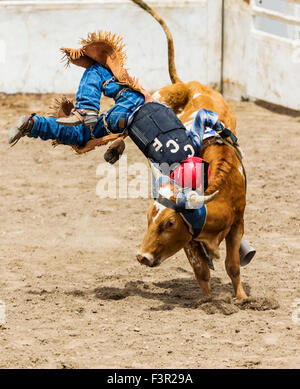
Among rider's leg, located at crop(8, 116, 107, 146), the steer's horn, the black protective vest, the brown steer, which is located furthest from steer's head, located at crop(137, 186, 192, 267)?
rider's leg, located at crop(8, 116, 107, 146)

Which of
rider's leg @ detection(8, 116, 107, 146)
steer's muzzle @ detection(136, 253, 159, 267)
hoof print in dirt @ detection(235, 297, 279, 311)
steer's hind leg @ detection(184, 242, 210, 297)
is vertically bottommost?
hoof print in dirt @ detection(235, 297, 279, 311)

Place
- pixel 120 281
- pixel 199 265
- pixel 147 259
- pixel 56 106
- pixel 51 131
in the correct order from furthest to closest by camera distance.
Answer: pixel 120 281
pixel 56 106
pixel 199 265
pixel 51 131
pixel 147 259

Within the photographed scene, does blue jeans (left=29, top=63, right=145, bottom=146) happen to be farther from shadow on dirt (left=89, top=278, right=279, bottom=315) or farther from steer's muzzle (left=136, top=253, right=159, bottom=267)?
shadow on dirt (left=89, top=278, right=279, bottom=315)

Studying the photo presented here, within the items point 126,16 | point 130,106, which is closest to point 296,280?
point 130,106

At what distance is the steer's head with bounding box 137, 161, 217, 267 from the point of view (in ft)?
21.3

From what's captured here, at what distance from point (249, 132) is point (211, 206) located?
588 cm

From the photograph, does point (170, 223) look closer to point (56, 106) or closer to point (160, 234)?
point (160, 234)

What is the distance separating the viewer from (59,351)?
6.11 m

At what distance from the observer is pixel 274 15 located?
13.3 metres

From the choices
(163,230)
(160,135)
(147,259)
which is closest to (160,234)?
(163,230)

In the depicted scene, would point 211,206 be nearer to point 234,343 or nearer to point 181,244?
point 181,244

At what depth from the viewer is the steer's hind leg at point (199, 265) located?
279 inches

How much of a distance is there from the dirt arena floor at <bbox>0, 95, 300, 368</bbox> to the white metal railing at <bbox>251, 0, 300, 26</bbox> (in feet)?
6.75

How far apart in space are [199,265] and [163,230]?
68 cm
